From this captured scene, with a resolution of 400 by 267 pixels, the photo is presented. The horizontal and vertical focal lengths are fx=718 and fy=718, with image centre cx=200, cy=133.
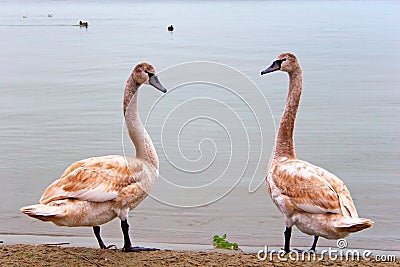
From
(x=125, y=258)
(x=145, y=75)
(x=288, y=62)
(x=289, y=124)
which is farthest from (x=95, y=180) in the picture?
(x=288, y=62)

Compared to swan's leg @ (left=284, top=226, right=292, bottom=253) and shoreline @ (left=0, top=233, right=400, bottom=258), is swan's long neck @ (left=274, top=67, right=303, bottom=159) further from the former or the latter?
shoreline @ (left=0, top=233, right=400, bottom=258)

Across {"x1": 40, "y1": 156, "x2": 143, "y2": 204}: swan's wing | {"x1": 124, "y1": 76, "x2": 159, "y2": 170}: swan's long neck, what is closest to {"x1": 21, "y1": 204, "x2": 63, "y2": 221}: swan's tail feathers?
{"x1": 40, "y1": 156, "x2": 143, "y2": 204}: swan's wing

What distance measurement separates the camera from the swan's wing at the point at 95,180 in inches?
255

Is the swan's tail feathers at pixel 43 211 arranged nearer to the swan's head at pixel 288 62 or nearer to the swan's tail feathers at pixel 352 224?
the swan's tail feathers at pixel 352 224

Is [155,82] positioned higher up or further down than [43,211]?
higher up

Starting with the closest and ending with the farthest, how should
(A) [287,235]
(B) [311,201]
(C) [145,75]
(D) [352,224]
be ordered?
(D) [352,224] → (B) [311,201] → (A) [287,235] → (C) [145,75]

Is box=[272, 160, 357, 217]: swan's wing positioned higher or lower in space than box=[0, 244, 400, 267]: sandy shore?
higher

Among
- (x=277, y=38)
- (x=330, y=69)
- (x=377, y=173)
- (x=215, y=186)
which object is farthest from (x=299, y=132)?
(x=277, y=38)

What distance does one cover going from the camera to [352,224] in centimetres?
612

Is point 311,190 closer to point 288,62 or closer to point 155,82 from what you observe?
point 288,62

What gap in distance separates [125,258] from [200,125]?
573 centimetres

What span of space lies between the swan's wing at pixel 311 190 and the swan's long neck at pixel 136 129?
1.26m

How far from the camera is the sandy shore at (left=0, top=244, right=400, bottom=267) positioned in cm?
621

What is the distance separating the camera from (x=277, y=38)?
86.8ft
